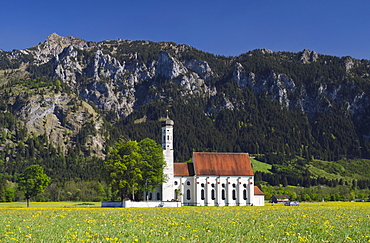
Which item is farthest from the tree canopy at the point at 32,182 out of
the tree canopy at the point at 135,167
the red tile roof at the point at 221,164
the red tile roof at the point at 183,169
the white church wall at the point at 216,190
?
the red tile roof at the point at 221,164

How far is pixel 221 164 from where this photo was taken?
110 m

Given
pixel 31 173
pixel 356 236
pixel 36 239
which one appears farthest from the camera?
pixel 31 173

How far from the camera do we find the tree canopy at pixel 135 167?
88.2 metres

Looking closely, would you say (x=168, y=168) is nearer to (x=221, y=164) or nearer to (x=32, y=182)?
(x=221, y=164)

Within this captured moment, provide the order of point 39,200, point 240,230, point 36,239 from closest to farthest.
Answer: point 36,239
point 240,230
point 39,200

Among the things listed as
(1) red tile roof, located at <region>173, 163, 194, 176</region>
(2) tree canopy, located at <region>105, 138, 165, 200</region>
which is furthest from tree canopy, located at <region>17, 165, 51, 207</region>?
(1) red tile roof, located at <region>173, 163, 194, 176</region>

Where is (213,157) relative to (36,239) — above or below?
above

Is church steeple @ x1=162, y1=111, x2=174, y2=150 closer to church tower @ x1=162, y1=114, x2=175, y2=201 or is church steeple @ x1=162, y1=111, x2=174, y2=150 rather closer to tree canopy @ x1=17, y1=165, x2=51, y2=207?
church tower @ x1=162, y1=114, x2=175, y2=201

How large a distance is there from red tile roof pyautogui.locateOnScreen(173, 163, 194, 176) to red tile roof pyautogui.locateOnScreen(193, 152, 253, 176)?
7.14ft

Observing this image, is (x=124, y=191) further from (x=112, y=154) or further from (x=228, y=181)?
(x=228, y=181)

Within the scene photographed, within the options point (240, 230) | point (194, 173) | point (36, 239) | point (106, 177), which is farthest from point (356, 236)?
point (194, 173)

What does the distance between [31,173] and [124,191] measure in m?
24.2

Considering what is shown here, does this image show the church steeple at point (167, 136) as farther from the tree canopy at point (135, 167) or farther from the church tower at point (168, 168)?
the tree canopy at point (135, 167)

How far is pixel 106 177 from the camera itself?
9088 cm
